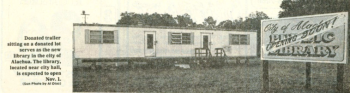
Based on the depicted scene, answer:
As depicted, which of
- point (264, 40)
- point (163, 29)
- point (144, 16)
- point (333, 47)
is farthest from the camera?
point (144, 16)

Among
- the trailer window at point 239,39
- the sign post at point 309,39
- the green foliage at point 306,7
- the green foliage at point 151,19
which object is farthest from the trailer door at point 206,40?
the green foliage at point 151,19

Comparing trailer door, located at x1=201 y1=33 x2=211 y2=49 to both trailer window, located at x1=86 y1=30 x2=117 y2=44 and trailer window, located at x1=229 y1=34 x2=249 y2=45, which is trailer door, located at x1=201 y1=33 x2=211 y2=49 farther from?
trailer window, located at x1=86 y1=30 x2=117 y2=44

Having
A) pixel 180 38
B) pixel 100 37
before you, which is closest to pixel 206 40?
pixel 180 38

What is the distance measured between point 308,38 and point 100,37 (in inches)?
318

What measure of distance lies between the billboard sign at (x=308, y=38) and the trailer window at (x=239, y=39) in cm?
935

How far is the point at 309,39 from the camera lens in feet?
13.9

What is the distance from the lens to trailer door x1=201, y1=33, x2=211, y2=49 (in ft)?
43.2

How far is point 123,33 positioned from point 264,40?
735 centimetres

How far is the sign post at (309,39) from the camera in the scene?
400cm

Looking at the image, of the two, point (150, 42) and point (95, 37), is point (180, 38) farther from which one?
point (95, 37)

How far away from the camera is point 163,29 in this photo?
12.0 m

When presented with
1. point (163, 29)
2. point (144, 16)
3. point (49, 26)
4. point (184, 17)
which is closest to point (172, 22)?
point (184, 17)

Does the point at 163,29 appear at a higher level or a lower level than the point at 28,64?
higher

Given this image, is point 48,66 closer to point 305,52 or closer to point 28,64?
point 28,64
